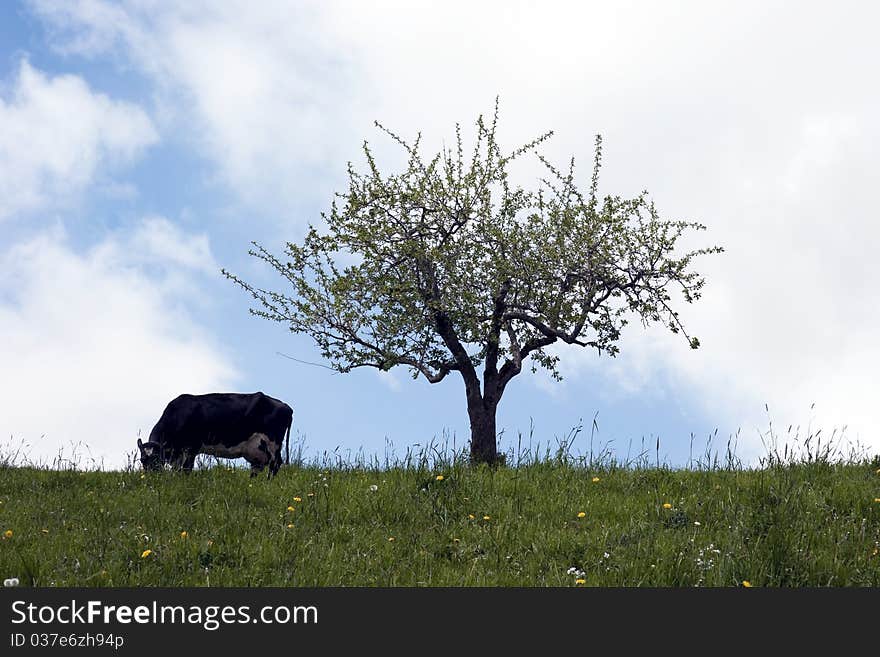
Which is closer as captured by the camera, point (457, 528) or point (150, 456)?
point (457, 528)

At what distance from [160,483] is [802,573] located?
Result: 10.1m

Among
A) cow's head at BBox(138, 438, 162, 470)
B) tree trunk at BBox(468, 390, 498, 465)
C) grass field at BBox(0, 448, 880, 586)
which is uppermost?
tree trunk at BBox(468, 390, 498, 465)

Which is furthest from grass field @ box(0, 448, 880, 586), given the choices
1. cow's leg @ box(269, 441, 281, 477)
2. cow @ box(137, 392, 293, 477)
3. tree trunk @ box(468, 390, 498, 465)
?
tree trunk @ box(468, 390, 498, 465)

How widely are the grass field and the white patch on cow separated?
52.8 inches

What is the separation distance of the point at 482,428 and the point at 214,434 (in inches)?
209

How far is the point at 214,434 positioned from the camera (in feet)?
54.1

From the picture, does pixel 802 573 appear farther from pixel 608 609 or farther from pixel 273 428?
pixel 273 428

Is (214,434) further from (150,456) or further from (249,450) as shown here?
(150,456)

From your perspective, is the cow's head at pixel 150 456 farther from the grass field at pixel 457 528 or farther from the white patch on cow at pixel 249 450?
the grass field at pixel 457 528

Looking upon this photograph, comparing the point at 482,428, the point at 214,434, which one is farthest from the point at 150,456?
the point at 482,428

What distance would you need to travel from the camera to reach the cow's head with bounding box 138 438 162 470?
1619 cm

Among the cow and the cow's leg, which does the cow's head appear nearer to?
the cow

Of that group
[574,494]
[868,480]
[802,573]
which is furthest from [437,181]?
[802,573]

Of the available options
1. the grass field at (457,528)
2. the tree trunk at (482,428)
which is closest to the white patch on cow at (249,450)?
the grass field at (457,528)
